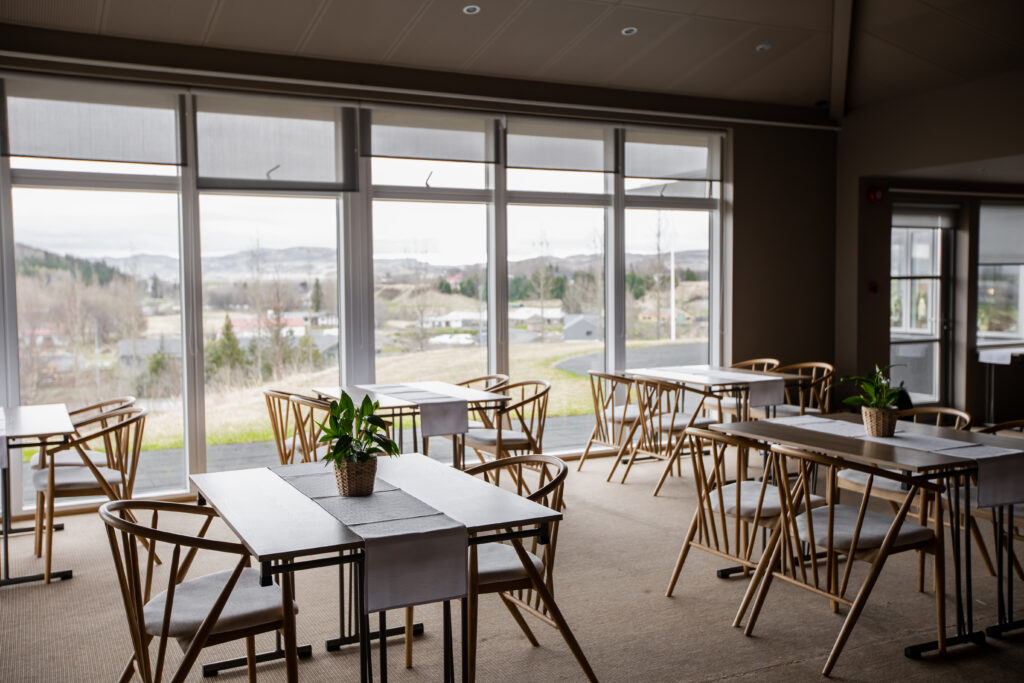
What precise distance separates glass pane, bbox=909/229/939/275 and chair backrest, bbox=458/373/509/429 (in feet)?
14.9

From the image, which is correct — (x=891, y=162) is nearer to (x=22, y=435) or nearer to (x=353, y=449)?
(x=353, y=449)

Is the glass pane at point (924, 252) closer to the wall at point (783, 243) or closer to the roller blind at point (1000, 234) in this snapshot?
the roller blind at point (1000, 234)

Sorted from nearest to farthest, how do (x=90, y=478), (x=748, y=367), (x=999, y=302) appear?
(x=90, y=478), (x=748, y=367), (x=999, y=302)

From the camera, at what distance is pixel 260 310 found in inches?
247

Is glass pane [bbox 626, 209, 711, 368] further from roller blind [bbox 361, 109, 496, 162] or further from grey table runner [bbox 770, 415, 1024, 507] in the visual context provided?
grey table runner [bbox 770, 415, 1024, 507]

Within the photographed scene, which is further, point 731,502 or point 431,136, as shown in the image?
point 431,136

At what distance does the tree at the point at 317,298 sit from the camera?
646 cm

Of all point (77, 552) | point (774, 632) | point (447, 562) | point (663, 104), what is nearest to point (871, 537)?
point (774, 632)

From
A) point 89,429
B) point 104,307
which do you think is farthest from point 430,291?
point 89,429

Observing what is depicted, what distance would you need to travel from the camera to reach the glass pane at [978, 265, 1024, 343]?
8.93 metres

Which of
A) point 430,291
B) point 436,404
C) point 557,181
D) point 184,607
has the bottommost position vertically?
point 184,607

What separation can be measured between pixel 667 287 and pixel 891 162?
7.28ft

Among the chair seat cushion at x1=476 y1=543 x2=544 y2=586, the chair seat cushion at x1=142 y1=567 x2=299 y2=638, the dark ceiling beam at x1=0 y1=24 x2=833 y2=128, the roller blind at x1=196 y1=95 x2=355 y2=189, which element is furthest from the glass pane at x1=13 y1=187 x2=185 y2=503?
the chair seat cushion at x1=476 y1=543 x2=544 y2=586

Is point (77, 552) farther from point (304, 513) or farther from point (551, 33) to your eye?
point (551, 33)
